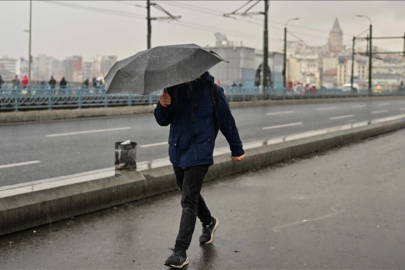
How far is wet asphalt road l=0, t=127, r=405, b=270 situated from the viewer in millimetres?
4559

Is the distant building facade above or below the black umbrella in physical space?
above

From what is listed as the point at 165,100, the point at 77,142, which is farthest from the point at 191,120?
the point at 77,142

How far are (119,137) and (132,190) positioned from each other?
26.1 feet

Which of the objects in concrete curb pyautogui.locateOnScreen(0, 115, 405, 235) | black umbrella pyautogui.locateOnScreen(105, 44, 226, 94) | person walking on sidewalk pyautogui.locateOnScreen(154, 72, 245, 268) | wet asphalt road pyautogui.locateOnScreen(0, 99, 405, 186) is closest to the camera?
black umbrella pyautogui.locateOnScreen(105, 44, 226, 94)

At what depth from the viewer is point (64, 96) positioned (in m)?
23.5

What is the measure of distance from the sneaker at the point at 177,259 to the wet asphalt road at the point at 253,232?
3.3 inches

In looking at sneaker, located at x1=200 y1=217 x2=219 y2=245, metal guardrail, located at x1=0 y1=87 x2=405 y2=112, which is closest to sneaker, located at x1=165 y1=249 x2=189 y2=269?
sneaker, located at x1=200 y1=217 x2=219 y2=245

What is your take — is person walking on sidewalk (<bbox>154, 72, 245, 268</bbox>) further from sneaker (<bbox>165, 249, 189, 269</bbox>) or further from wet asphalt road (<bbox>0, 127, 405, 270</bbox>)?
wet asphalt road (<bbox>0, 127, 405, 270</bbox>)

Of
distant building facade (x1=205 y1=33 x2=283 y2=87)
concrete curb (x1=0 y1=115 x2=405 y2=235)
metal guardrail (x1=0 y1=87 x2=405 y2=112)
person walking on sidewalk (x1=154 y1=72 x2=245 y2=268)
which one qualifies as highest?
distant building facade (x1=205 y1=33 x2=283 y2=87)

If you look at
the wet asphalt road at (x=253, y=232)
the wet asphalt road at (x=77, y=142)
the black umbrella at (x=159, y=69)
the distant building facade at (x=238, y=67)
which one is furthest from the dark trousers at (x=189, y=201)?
the distant building facade at (x=238, y=67)

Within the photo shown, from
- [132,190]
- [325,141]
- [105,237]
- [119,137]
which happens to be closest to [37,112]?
[119,137]

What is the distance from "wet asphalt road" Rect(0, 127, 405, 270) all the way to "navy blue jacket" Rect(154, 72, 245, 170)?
2.91ft

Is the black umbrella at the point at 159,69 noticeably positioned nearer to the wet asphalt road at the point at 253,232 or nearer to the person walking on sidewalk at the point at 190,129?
the person walking on sidewalk at the point at 190,129

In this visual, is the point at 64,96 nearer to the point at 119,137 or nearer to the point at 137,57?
the point at 119,137
